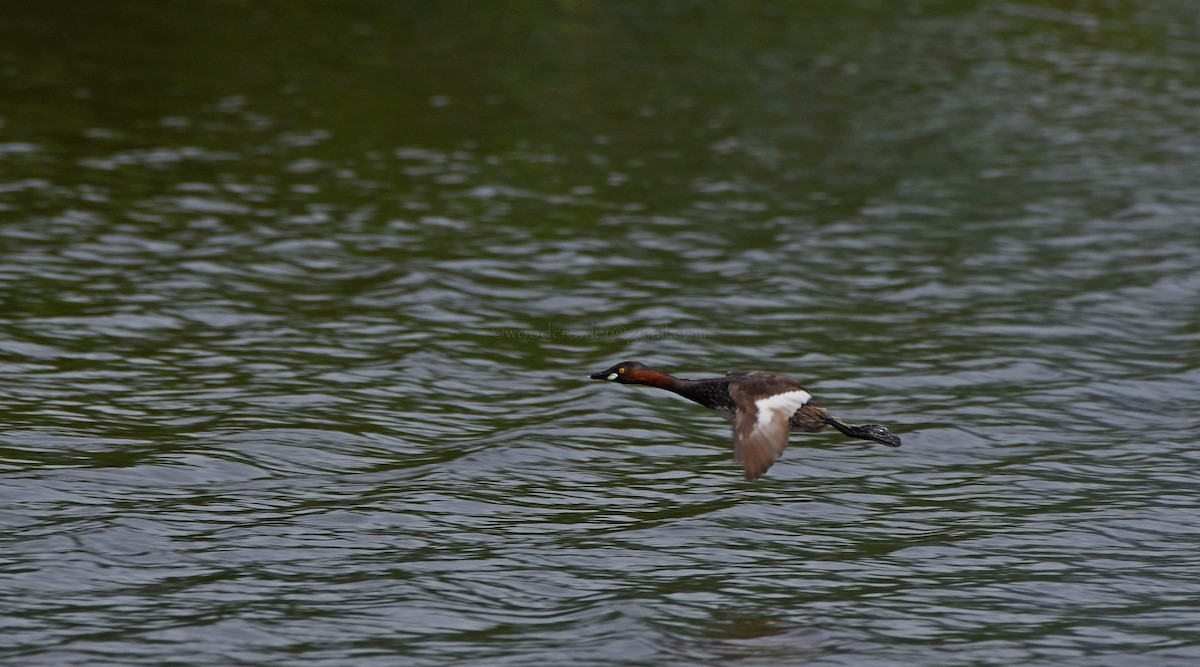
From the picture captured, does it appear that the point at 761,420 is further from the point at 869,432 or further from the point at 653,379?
the point at 653,379

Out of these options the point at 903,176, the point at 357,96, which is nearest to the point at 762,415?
the point at 903,176

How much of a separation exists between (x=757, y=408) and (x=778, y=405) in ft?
0.63

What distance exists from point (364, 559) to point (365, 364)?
598cm

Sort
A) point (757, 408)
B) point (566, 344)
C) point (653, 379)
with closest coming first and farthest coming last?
point (757, 408), point (653, 379), point (566, 344)

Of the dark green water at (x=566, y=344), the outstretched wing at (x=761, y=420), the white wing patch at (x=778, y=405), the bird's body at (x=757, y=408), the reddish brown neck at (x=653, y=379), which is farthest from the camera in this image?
the reddish brown neck at (x=653, y=379)

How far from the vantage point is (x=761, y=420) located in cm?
1309

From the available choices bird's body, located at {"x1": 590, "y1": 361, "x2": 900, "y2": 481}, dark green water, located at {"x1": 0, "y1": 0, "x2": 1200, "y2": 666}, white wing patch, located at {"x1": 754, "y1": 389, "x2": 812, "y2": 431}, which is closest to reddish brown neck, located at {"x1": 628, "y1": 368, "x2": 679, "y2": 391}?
bird's body, located at {"x1": 590, "y1": 361, "x2": 900, "y2": 481}

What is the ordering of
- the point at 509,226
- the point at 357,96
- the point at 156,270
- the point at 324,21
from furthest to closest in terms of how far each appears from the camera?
the point at 324,21 < the point at 357,96 < the point at 509,226 < the point at 156,270

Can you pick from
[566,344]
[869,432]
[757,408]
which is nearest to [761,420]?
[757,408]

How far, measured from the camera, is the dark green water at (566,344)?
11.8 m

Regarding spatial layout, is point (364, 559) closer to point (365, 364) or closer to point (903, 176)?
point (365, 364)

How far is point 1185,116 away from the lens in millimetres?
34781

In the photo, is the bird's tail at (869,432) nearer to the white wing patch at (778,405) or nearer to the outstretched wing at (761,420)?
the white wing patch at (778,405)

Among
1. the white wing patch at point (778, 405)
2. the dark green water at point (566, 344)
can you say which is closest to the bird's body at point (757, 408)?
the white wing patch at point (778, 405)
